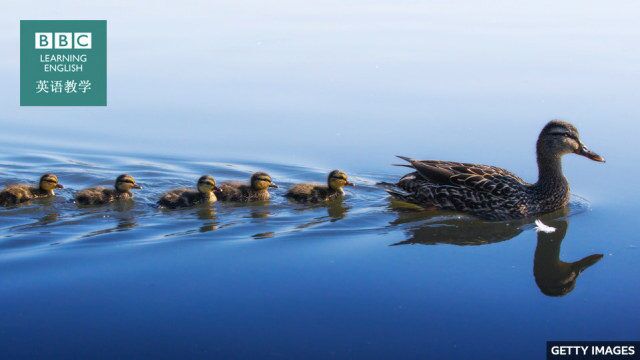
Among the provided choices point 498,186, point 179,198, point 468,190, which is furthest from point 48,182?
point 498,186

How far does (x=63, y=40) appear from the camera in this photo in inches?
425

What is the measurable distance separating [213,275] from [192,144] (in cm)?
339

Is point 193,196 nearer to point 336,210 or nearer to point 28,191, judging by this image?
point 336,210

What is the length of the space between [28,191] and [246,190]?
1.52 m

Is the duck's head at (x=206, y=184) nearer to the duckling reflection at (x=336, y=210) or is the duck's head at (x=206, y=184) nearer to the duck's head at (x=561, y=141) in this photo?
the duckling reflection at (x=336, y=210)

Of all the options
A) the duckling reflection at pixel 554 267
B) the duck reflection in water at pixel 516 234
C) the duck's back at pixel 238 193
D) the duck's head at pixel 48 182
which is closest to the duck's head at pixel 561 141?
the duck reflection in water at pixel 516 234

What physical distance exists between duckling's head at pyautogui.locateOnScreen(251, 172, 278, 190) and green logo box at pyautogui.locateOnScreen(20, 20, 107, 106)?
9.22 ft

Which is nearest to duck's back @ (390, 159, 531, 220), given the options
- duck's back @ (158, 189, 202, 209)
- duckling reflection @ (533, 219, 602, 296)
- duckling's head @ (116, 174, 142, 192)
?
duckling reflection @ (533, 219, 602, 296)

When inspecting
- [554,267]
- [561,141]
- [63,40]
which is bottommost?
[554,267]

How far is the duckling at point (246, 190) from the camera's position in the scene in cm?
708

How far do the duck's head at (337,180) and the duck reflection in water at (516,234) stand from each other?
1.89ft

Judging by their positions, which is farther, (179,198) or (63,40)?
(63,40)

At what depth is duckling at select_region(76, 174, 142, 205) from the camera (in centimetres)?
689

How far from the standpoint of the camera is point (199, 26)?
13.3 m
